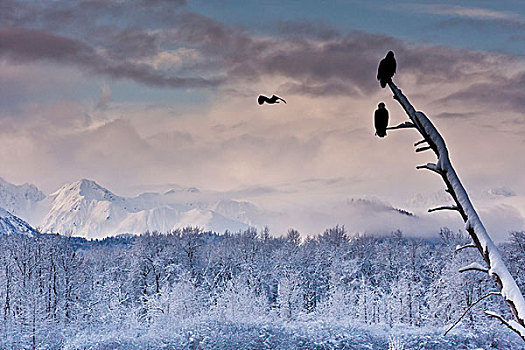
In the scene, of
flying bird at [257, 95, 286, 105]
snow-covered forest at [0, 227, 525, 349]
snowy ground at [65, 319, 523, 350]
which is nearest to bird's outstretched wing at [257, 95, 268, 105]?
flying bird at [257, 95, 286, 105]

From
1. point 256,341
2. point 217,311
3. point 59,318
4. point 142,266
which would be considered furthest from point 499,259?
point 142,266

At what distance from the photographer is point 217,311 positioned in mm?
40219

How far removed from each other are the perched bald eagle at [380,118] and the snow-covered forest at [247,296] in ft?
33.5

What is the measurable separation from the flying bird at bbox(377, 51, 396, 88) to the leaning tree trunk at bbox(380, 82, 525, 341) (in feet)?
0.14

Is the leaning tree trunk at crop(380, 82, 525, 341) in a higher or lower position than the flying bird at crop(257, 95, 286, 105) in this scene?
lower

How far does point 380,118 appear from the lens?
2158mm

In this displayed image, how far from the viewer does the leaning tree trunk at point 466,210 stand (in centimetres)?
209

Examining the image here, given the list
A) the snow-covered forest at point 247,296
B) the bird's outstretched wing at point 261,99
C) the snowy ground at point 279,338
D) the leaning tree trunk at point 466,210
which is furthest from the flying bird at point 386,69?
the snowy ground at point 279,338

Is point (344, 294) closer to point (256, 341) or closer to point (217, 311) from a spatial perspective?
point (217, 311)

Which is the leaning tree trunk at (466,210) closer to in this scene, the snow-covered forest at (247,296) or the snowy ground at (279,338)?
the snow-covered forest at (247,296)

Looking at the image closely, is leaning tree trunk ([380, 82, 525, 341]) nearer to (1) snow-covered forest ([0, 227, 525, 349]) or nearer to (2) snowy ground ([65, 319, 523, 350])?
(1) snow-covered forest ([0, 227, 525, 349])

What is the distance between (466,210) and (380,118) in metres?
0.51

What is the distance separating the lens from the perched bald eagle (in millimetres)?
2143

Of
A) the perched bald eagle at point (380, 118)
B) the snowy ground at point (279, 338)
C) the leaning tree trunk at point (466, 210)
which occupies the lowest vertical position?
the snowy ground at point (279, 338)
